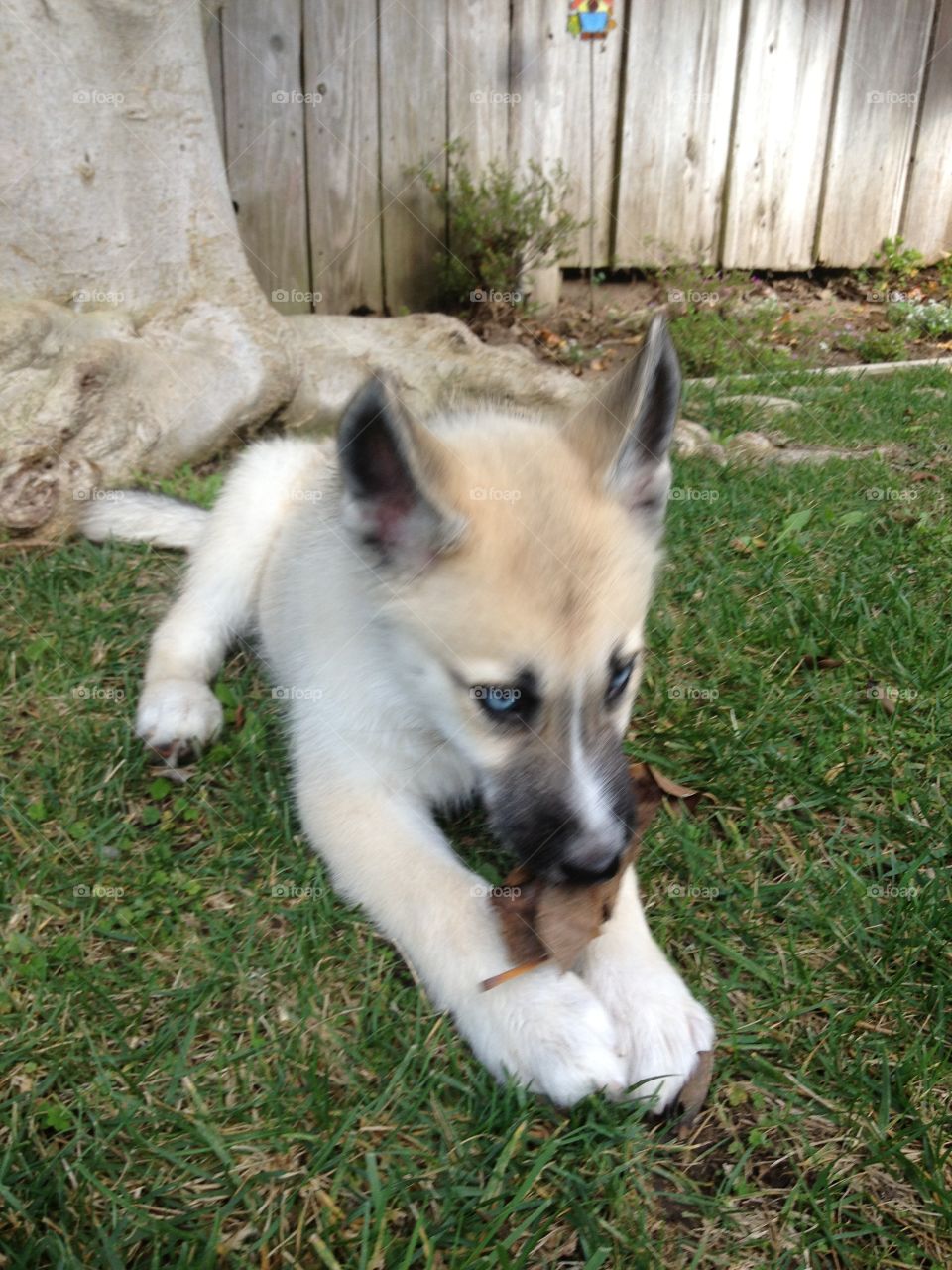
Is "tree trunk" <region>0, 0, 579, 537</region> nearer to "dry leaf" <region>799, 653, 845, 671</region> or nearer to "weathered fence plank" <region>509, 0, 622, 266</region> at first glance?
"dry leaf" <region>799, 653, 845, 671</region>

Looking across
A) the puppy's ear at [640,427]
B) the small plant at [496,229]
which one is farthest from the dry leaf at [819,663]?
the small plant at [496,229]

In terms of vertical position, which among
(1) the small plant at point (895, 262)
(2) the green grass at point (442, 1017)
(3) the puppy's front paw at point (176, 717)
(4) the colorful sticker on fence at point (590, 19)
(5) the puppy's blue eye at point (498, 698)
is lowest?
(2) the green grass at point (442, 1017)

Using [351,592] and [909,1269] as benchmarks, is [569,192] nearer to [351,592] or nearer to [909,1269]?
[351,592]

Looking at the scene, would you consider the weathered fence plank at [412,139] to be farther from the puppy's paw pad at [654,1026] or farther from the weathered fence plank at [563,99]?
the puppy's paw pad at [654,1026]

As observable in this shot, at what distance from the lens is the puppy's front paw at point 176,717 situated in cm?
246

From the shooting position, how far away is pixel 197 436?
4.19 m

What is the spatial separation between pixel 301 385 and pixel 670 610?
8.14ft

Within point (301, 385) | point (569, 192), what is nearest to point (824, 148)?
point (569, 192)

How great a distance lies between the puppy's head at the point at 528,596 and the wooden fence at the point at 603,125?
14.4ft

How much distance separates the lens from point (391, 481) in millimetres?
1855

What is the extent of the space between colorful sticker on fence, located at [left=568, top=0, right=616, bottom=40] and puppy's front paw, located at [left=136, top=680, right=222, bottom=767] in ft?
17.9

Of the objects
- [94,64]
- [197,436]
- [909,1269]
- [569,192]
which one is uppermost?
[94,64]

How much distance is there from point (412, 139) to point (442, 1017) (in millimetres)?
5621

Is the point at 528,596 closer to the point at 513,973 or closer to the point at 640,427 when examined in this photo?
the point at 640,427
